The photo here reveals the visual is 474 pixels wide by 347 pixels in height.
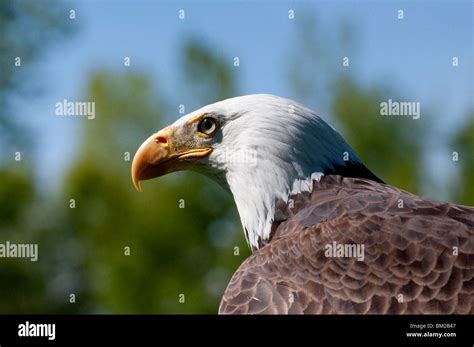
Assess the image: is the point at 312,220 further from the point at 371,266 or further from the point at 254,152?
the point at 254,152

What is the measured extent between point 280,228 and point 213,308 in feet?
66.3

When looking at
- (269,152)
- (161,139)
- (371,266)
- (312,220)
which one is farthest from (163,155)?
(371,266)

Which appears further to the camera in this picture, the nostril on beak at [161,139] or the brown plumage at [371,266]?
the nostril on beak at [161,139]

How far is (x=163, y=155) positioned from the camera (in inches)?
211

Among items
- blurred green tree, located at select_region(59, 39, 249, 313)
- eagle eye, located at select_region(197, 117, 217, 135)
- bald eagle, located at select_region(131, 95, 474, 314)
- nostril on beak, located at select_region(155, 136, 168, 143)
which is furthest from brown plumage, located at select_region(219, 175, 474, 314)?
blurred green tree, located at select_region(59, 39, 249, 313)

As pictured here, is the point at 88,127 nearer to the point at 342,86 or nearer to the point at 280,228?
the point at 342,86

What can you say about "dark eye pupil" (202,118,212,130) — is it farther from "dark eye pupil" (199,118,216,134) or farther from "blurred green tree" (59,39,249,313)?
"blurred green tree" (59,39,249,313)

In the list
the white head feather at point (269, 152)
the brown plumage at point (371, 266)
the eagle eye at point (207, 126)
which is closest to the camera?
the brown plumage at point (371, 266)

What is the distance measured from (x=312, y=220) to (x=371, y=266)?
19.1 inches

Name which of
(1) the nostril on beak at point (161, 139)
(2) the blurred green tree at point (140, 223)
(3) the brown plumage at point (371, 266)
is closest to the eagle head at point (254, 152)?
(1) the nostril on beak at point (161, 139)

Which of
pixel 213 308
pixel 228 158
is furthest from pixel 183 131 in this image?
pixel 213 308

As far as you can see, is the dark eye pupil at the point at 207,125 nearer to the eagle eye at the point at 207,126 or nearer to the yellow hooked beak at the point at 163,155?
the eagle eye at the point at 207,126

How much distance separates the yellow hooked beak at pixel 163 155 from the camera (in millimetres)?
5359

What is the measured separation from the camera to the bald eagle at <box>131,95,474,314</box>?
4254 mm
